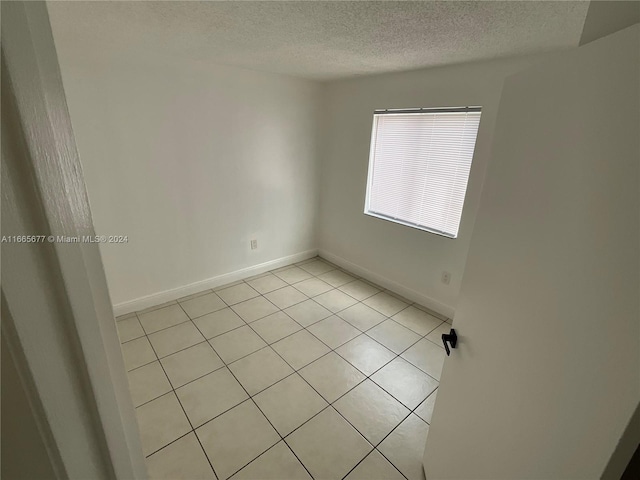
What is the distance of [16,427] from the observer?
1.07 feet

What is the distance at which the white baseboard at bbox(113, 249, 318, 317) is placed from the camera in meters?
2.62

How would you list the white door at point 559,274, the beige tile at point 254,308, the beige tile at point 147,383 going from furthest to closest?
1. the beige tile at point 254,308
2. the beige tile at point 147,383
3. the white door at point 559,274

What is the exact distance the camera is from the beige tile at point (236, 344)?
7.10ft

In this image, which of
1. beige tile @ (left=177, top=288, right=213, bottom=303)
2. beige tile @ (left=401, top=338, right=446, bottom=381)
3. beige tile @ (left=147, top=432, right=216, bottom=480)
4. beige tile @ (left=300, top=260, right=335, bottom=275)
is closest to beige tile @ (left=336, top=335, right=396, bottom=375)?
beige tile @ (left=401, top=338, right=446, bottom=381)

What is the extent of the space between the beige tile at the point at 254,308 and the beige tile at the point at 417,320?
1.21 meters

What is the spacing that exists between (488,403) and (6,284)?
1.14 m

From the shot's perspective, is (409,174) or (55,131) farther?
(409,174)

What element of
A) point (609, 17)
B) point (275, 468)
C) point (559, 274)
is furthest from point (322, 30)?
point (275, 468)

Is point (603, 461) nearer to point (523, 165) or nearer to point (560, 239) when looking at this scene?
point (560, 239)

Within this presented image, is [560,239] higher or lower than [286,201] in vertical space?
higher

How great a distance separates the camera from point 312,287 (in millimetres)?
3221

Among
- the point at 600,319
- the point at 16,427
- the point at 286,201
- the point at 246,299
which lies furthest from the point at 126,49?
the point at 600,319

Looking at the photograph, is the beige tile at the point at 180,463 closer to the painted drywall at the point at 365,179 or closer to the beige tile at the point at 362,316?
the beige tile at the point at 362,316

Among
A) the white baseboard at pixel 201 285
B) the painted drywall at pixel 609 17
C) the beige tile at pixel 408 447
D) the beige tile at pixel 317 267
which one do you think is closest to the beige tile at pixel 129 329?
the white baseboard at pixel 201 285
